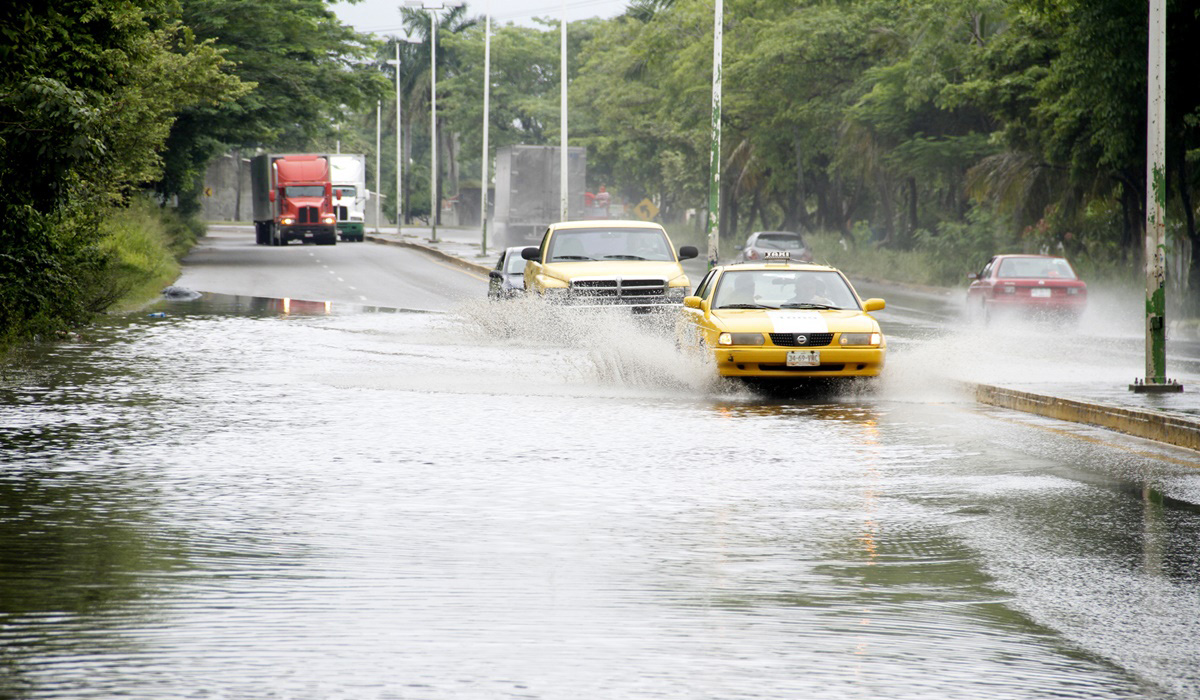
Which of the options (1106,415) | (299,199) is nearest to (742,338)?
(1106,415)

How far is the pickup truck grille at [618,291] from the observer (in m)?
24.4

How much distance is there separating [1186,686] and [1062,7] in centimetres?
2477

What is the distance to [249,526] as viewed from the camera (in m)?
9.21

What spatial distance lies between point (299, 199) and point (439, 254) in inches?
389

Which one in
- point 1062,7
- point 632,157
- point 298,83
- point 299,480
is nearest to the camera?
point 299,480

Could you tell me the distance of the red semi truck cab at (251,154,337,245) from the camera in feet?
221

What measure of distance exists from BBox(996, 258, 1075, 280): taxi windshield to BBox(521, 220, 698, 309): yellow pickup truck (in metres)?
7.59

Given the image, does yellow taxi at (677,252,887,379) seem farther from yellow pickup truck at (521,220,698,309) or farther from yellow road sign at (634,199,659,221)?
yellow road sign at (634,199,659,221)

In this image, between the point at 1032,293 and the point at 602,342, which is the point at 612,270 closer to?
the point at 602,342

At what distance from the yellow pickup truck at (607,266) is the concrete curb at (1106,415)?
8.02 m

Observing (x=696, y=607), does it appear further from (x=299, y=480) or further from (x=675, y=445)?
→ (x=675, y=445)

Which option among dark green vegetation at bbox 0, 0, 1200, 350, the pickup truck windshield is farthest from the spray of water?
the pickup truck windshield

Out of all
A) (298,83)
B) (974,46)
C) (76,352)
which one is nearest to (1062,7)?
(974,46)

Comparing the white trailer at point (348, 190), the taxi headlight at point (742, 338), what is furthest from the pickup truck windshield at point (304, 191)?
the taxi headlight at point (742, 338)
